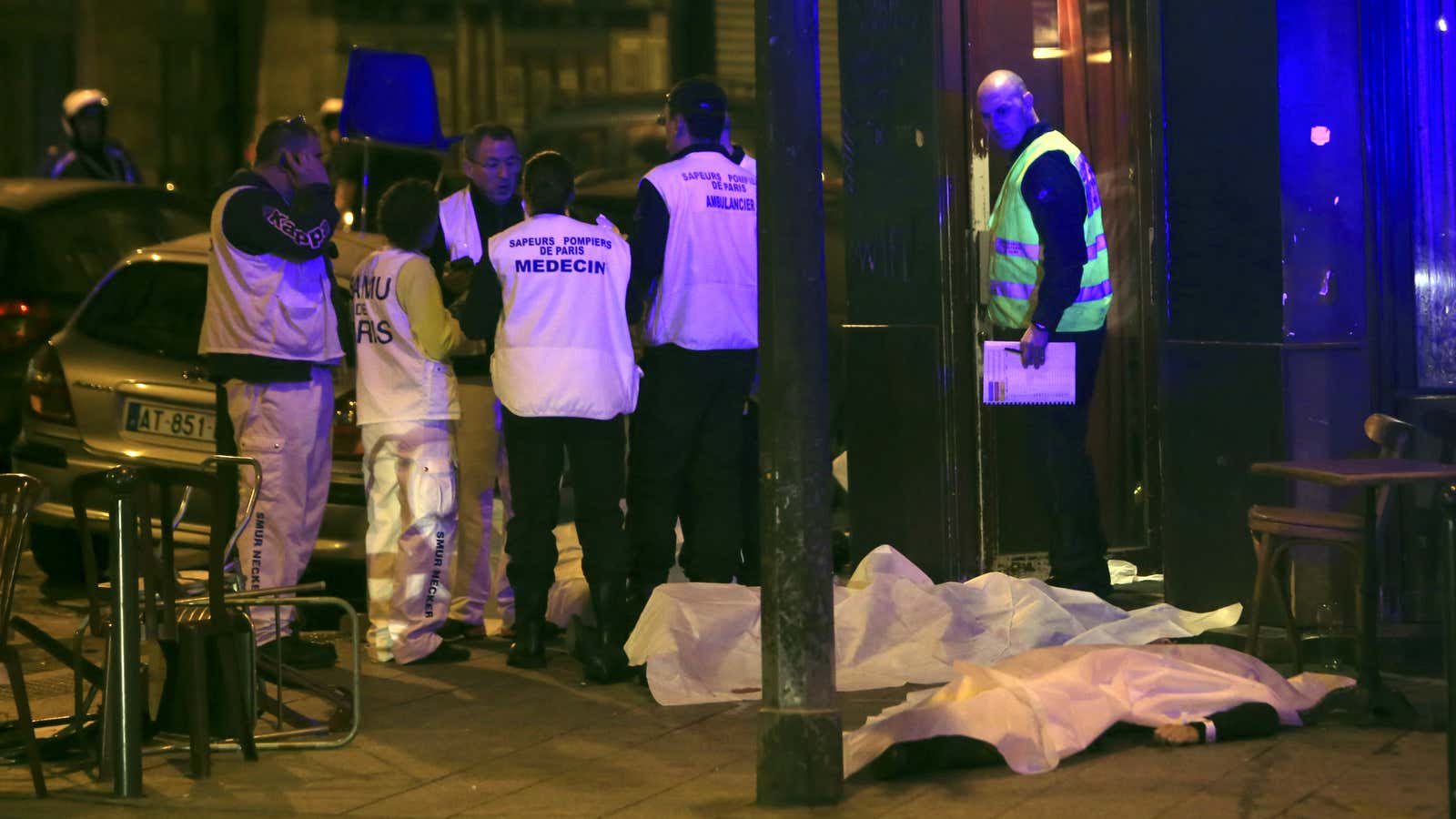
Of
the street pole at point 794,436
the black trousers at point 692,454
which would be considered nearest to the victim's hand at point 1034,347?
the black trousers at point 692,454

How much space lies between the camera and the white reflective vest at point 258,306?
7926mm

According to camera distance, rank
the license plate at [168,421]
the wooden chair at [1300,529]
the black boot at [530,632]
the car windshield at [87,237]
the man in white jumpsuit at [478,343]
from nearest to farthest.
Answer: the wooden chair at [1300,529] → the black boot at [530,632] → the man in white jumpsuit at [478,343] → the license plate at [168,421] → the car windshield at [87,237]

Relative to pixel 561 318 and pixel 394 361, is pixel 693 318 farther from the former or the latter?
pixel 394 361

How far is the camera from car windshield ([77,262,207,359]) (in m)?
9.23

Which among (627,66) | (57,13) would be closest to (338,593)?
(627,66)

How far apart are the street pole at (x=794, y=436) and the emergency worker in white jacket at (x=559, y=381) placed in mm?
1952

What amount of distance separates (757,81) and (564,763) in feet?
6.87

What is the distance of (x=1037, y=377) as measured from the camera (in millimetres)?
8508

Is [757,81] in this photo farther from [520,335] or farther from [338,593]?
[338,593]

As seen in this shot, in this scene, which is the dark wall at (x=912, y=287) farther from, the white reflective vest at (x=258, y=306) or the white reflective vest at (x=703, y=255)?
the white reflective vest at (x=258, y=306)

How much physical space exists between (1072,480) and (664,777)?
2930mm

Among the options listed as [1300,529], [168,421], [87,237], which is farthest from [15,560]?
[87,237]

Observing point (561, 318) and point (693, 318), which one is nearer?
point (561, 318)

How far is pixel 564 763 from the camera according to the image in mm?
6371
